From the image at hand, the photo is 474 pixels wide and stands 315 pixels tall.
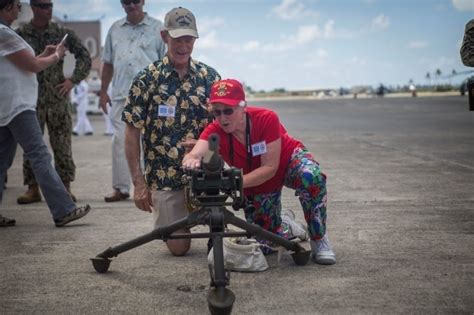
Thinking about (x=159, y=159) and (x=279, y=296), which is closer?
(x=279, y=296)

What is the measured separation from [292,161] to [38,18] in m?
3.95

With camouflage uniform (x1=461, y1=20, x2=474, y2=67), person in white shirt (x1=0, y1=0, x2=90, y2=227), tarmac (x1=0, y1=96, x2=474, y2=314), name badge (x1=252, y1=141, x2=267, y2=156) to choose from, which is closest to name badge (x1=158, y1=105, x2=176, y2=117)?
name badge (x1=252, y1=141, x2=267, y2=156)

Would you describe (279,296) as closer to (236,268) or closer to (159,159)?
(236,268)

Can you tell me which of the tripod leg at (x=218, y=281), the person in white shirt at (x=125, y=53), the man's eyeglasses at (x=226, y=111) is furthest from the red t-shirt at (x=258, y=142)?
the person in white shirt at (x=125, y=53)

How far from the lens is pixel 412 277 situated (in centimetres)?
414

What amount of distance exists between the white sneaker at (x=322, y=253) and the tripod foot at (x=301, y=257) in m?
0.09

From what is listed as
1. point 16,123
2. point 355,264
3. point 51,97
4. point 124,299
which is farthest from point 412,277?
point 51,97

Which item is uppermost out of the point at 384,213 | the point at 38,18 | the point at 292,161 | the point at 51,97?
the point at 38,18

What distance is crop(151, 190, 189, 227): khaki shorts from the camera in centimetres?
512

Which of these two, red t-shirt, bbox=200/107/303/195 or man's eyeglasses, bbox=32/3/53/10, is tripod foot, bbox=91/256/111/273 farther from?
man's eyeglasses, bbox=32/3/53/10

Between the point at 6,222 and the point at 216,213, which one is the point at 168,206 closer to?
the point at 216,213

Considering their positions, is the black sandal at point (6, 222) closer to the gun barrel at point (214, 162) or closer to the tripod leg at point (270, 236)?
the tripod leg at point (270, 236)

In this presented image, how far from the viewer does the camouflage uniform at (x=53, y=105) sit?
7403 millimetres

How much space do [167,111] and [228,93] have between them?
36.8 inches
